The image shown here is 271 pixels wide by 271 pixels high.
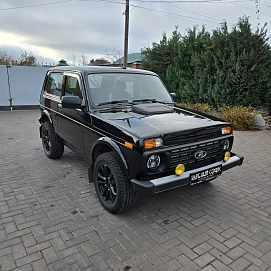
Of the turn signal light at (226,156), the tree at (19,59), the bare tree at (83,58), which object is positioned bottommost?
the turn signal light at (226,156)

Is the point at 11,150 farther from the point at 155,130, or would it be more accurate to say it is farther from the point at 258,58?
the point at 258,58

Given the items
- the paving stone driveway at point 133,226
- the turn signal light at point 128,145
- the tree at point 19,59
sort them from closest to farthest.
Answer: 1. the paving stone driveway at point 133,226
2. the turn signal light at point 128,145
3. the tree at point 19,59

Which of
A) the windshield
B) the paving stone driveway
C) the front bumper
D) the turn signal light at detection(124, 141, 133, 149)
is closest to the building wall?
the paving stone driveway

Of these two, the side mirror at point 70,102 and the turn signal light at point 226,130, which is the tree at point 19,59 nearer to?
the side mirror at point 70,102

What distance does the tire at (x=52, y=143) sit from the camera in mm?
4816

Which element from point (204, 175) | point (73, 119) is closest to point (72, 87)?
point (73, 119)

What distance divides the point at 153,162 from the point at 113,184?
75 cm

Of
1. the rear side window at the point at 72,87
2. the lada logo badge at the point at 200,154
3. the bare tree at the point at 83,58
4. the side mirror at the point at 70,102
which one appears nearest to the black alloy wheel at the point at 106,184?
the side mirror at the point at 70,102

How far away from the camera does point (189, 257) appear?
7.64 feet

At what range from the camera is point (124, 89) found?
147 inches

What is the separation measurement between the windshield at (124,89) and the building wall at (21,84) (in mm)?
10077

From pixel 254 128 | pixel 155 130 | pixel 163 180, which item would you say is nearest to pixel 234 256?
pixel 163 180

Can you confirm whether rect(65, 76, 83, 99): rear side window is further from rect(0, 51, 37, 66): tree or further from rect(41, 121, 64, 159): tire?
rect(0, 51, 37, 66): tree

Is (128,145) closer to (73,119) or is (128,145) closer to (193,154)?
(193,154)
